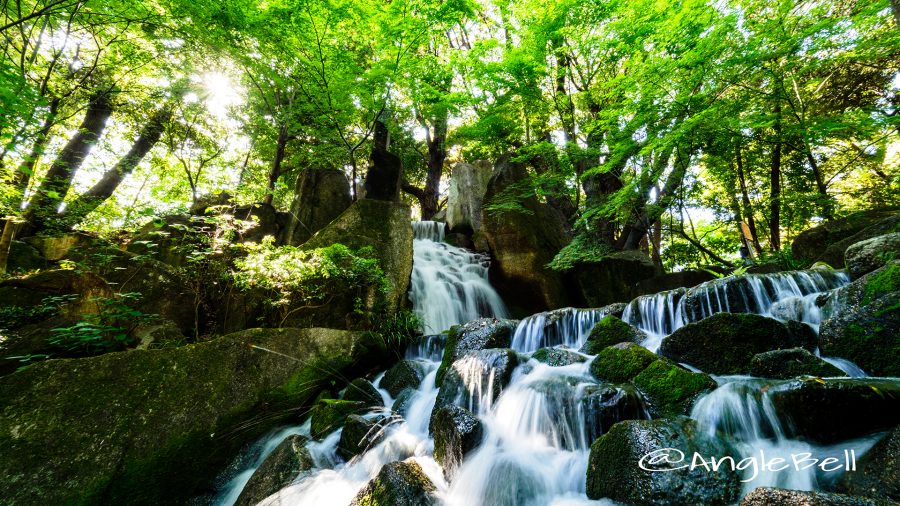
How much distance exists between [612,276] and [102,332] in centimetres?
1142

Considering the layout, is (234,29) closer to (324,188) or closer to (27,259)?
(324,188)

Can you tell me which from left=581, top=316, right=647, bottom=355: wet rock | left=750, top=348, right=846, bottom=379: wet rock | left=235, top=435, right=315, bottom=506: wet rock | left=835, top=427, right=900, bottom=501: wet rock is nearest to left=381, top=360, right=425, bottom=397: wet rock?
left=235, top=435, right=315, bottom=506: wet rock

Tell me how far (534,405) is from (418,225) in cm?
1330

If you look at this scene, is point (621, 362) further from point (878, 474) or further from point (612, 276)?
point (612, 276)

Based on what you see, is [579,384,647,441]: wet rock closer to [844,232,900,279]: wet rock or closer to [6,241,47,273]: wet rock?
→ [844,232,900,279]: wet rock

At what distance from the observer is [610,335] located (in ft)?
19.1

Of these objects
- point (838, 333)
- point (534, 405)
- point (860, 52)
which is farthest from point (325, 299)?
point (860, 52)

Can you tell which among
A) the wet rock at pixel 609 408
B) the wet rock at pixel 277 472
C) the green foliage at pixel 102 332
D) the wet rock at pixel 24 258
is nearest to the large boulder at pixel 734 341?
the wet rock at pixel 609 408

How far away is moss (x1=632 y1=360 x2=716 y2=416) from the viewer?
142 inches

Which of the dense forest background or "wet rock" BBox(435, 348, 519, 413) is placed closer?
"wet rock" BBox(435, 348, 519, 413)

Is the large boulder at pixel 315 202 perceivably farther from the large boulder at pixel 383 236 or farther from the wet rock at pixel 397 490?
the wet rock at pixel 397 490

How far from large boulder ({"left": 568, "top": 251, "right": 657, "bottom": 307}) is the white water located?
3662 millimetres

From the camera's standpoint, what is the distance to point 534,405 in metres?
4.20

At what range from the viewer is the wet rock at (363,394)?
552 cm
